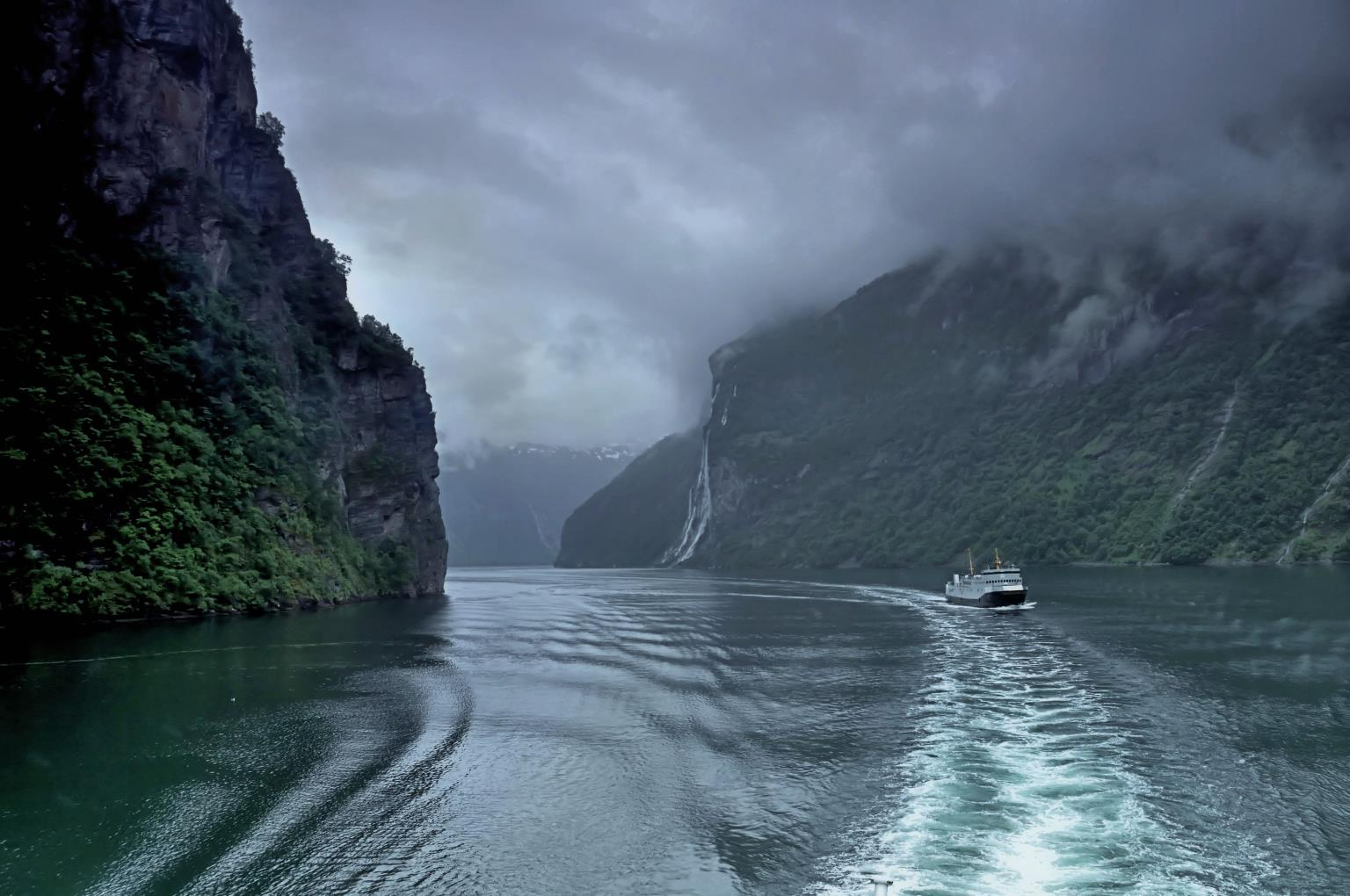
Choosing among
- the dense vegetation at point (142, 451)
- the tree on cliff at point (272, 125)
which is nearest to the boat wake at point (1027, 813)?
the dense vegetation at point (142, 451)

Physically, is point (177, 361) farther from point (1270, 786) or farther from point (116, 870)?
point (1270, 786)

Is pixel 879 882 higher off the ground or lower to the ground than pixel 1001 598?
lower

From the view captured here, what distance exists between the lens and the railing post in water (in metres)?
14.1

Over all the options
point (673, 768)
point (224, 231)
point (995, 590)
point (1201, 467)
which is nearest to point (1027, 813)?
point (673, 768)

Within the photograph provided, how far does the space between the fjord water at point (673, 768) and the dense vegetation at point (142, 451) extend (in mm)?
8722

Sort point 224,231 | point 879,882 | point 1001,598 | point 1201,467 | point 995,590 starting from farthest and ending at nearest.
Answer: point 1201,467, point 224,231, point 995,590, point 1001,598, point 879,882

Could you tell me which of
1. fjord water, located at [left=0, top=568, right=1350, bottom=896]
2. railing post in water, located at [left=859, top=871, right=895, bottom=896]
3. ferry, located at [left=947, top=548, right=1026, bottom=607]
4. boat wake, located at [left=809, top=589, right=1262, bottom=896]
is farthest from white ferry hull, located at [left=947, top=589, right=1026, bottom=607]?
railing post in water, located at [left=859, top=871, right=895, bottom=896]

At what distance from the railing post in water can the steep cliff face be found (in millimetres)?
59343

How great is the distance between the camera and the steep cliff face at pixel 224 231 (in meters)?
75.1

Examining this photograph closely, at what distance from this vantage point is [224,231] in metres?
89.8

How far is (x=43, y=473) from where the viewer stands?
55.5 m

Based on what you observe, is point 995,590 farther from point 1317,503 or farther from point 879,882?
point 1317,503

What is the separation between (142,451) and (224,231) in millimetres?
37443

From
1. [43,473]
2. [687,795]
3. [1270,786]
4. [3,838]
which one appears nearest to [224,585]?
[43,473]
